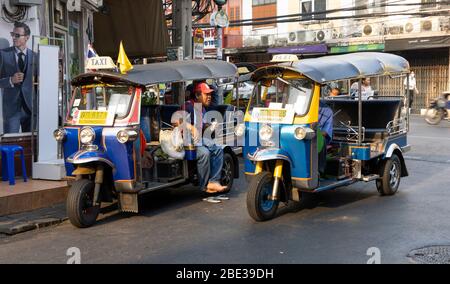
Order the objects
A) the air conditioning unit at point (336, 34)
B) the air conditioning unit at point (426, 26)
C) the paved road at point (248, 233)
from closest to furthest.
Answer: the paved road at point (248, 233) < the air conditioning unit at point (426, 26) < the air conditioning unit at point (336, 34)

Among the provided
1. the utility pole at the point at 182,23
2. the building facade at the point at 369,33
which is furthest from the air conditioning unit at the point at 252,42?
the utility pole at the point at 182,23

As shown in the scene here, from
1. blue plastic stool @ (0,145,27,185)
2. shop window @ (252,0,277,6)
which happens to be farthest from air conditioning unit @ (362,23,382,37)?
blue plastic stool @ (0,145,27,185)

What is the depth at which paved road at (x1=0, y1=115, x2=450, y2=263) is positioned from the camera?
17.9ft

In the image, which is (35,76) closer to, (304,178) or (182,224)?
(182,224)

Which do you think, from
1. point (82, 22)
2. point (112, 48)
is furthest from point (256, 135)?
point (112, 48)

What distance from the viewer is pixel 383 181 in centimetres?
803

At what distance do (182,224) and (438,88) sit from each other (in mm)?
21168

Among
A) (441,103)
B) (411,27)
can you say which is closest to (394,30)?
(411,27)

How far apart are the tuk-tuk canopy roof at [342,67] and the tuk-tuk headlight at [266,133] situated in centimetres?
80

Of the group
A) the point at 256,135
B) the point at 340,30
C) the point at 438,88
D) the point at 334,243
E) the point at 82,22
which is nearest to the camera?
the point at 334,243

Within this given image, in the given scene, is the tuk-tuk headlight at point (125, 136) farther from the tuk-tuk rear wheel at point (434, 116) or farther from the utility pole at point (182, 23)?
the tuk-tuk rear wheel at point (434, 116)

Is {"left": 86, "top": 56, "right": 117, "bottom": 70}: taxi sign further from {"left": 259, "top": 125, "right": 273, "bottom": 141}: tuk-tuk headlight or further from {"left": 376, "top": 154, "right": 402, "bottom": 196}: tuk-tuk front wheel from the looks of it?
{"left": 376, "top": 154, "right": 402, "bottom": 196}: tuk-tuk front wheel

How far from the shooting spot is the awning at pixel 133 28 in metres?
15.7

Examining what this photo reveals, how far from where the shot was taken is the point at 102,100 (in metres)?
7.24
